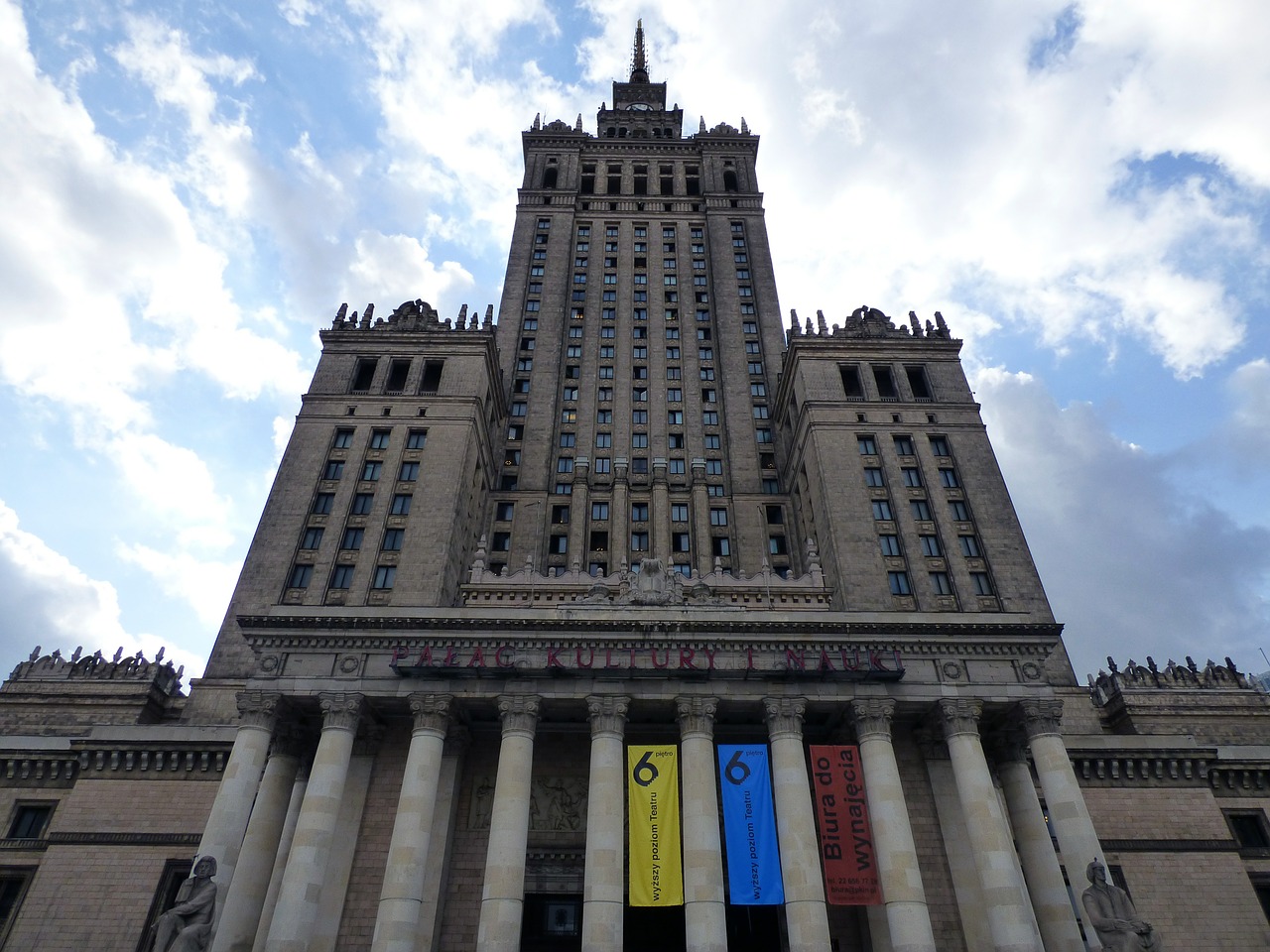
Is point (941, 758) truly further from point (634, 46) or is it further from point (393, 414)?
point (634, 46)

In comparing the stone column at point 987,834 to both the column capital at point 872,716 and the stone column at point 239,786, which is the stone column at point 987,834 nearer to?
the column capital at point 872,716

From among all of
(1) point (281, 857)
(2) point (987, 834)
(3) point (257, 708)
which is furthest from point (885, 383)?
(1) point (281, 857)

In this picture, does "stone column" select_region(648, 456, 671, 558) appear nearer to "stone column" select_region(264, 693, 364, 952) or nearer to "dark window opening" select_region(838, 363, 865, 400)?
"dark window opening" select_region(838, 363, 865, 400)

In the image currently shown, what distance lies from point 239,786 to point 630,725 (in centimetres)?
1802

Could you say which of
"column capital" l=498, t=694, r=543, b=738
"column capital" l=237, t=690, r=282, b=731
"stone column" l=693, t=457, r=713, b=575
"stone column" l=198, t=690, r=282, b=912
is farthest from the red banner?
"stone column" l=693, t=457, r=713, b=575

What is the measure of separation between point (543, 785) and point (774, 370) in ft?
169

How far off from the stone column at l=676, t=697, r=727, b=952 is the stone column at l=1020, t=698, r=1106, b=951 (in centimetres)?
1466

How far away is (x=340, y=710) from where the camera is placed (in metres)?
36.0

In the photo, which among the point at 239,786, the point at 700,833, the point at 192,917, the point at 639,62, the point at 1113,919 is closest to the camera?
the point at 192,917

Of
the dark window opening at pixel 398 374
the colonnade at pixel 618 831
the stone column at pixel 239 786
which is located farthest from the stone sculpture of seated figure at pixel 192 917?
the dark window opening at pixel 398 374

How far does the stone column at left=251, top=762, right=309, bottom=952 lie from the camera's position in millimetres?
33469

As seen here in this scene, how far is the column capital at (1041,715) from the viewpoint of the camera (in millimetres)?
35875

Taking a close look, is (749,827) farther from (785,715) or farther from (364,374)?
(364,374)

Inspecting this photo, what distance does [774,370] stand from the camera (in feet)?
261
